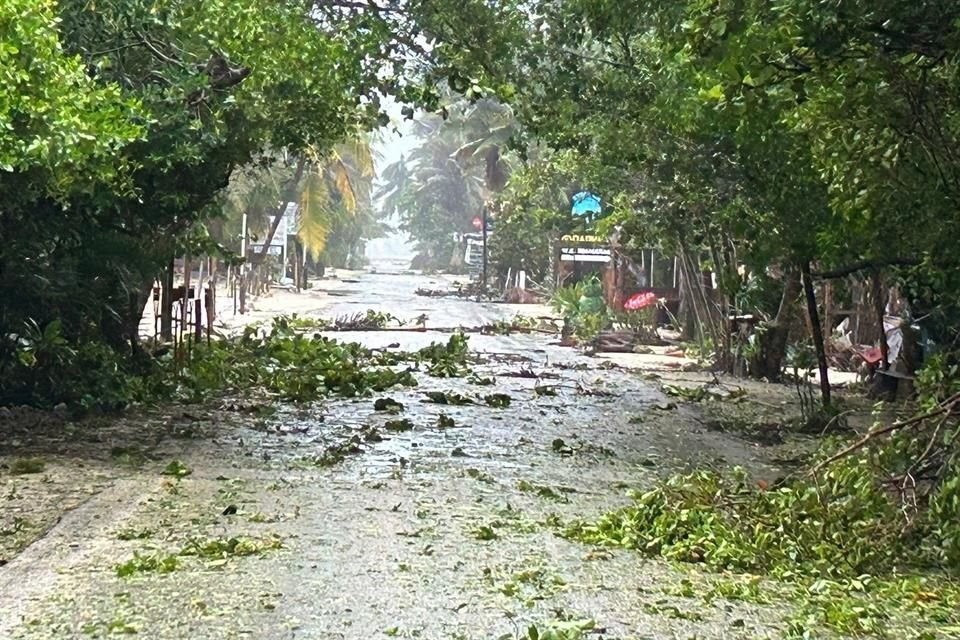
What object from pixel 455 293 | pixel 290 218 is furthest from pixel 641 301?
pixel 455 293

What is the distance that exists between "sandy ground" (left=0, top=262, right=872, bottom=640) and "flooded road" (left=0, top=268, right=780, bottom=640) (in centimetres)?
2

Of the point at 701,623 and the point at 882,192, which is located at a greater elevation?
the point at 882,192

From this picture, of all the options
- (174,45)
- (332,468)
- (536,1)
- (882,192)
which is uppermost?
(536,1)

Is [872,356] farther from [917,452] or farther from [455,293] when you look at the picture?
[455,293]

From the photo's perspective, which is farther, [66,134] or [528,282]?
[528,282]

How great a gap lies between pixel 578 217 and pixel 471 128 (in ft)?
72.2

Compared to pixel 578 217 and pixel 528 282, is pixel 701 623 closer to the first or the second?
pixel 578 217

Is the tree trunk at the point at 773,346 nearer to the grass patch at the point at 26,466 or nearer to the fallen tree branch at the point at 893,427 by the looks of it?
the fallen tree branch at the point at 893,427

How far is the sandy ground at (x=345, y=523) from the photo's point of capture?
5.39 m

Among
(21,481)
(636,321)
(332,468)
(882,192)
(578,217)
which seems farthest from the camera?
(578,217)

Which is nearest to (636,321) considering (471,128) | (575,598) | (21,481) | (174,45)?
(174,45)

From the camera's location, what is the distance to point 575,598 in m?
5.78

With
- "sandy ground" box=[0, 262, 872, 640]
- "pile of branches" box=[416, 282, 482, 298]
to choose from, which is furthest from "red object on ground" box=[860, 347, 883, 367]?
"pile of branches" box=[416, 282, 482, 298]

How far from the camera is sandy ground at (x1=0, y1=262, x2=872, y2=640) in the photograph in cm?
539
